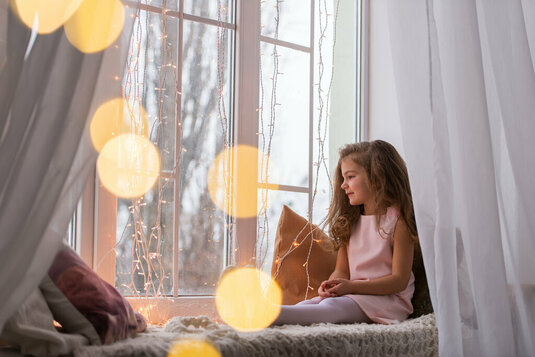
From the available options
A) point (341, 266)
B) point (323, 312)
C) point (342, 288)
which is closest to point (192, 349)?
point (323, 312)

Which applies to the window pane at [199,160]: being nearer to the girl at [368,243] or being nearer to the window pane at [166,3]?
the window pane at [166,3]

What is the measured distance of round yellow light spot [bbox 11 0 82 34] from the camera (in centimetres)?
114

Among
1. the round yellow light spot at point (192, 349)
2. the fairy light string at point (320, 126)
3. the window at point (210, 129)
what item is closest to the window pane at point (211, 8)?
the window at point (210, 129)

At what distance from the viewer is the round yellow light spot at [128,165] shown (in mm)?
2045

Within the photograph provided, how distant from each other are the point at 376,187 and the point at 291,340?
95 cm

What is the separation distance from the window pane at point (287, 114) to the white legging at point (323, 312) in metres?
0.70

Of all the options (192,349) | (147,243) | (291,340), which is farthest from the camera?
(147,243)

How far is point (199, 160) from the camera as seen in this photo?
2.30 m

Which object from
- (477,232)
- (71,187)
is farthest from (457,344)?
(71,187)

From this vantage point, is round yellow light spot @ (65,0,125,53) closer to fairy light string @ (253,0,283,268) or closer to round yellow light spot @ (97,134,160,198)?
round yellow light spot @ (97,134,160,198)

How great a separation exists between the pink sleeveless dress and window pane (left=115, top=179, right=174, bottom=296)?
26.8 inches

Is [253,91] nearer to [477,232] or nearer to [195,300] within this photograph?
[195,300]

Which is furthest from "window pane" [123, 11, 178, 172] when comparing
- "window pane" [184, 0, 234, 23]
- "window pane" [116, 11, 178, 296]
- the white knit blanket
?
the white knit blanket

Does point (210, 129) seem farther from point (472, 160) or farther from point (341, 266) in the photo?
point (472, 160)
